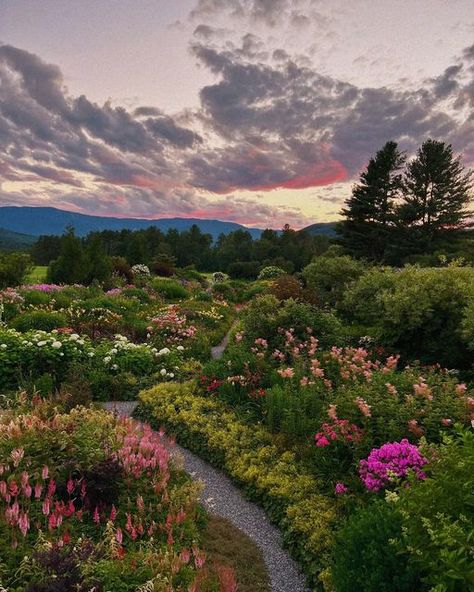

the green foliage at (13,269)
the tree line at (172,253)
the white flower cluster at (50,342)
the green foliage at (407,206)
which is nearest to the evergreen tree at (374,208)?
the green foliage at (407,206)

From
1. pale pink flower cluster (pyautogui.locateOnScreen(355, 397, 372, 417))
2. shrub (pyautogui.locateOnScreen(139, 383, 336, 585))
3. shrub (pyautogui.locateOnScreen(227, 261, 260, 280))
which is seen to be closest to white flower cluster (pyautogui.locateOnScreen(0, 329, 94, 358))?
shrub (pyautogui.locateOnScreen(139, 383, 336, 585))

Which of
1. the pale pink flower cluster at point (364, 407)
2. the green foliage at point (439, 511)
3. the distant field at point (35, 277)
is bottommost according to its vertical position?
the distant field at point (35, 277)

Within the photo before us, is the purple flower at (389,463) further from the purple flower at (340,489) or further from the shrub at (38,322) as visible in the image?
the shrub at (38,322)

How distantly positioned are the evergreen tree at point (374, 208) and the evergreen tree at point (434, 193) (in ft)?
5.50

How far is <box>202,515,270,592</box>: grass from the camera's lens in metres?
4.12

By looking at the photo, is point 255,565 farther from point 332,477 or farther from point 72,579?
point 72,579

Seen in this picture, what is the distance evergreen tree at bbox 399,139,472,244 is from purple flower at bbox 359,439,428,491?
39471 millimetres

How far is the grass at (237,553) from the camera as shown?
162 inches

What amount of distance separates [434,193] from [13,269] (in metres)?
38.5

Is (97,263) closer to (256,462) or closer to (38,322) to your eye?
(38,322)

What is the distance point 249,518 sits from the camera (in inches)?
205

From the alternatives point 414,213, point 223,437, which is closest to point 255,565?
point 223,437

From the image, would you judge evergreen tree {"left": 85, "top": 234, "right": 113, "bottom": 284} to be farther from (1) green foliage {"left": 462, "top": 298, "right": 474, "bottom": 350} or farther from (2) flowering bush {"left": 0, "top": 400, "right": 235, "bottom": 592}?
(1) green foliage {"left": 462, "top": 298, "right": 474, "bottom": 350}

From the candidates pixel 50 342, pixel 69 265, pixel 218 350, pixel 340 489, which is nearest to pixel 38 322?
pixel 50 342
